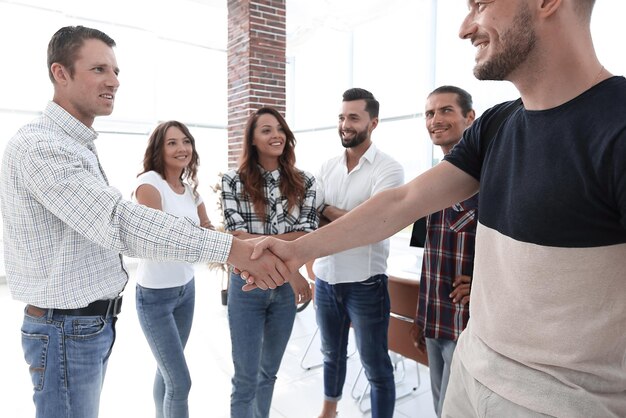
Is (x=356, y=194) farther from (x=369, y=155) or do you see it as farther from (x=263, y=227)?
(x=263, y=227)

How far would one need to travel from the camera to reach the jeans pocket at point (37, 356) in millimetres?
1351

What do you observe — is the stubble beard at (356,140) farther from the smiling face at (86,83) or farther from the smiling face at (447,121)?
the smiling face at (86,83)

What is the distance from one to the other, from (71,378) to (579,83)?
5.42ft

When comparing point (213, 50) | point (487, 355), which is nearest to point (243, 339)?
point (487, 355)

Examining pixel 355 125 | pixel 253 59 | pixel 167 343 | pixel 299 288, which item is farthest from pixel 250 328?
pixel 253 59

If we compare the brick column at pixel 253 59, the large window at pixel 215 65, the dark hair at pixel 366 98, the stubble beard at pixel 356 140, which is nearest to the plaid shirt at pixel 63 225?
the stubble beard at pixel 356 140

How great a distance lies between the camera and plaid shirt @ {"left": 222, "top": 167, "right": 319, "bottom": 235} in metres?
2.12

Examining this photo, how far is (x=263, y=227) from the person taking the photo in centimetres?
215

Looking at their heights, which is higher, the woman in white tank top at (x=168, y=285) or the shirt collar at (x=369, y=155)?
the shirt collar at (x=369, y=155)

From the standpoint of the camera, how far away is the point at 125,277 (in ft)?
5.36

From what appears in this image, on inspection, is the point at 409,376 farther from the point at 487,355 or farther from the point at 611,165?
the point at 611,165

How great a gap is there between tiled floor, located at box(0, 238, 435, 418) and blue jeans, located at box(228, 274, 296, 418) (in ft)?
2.87

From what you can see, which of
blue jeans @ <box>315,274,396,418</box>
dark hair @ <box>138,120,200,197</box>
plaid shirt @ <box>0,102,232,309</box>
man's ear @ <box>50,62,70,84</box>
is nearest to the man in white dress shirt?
blue jeans @ <box>315,274,396,418</box>

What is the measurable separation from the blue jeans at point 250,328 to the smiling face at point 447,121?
3.62 ft
